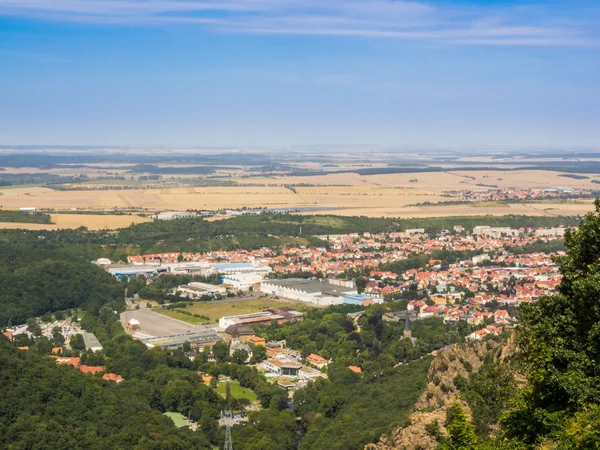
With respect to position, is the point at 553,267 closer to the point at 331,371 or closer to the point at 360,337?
the point at 360,337

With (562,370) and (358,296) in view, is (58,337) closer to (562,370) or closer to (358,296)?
(358,296)

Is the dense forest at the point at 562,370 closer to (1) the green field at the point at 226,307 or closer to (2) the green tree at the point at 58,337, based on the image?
(2) the green tree at the point at 58,337

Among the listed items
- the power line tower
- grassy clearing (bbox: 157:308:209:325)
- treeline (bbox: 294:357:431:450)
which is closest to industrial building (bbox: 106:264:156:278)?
grassy clearing (bbox: 157:308:209:325)

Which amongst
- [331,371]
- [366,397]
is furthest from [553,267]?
[366,397]

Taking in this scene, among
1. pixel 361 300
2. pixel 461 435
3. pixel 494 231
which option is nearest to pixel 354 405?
pixel 461 435

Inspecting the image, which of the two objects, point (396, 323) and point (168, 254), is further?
point (168, 254)

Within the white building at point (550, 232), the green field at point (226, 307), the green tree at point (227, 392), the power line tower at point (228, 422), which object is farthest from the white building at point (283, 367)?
the white building at point (550, 232)

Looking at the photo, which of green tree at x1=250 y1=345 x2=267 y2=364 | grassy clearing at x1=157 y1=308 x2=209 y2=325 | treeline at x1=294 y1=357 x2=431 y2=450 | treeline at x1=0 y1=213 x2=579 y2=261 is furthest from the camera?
treeline at x1=0 y1=213 x2=579 y2=261

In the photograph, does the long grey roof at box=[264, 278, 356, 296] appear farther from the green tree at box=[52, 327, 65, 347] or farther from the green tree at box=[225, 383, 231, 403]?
the green tree at box=[225, 383, 231, 403]
